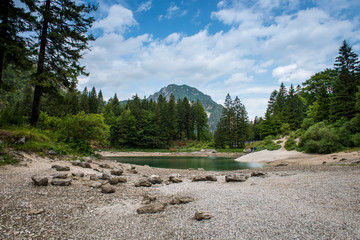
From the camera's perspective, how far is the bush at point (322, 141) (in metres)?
22.2

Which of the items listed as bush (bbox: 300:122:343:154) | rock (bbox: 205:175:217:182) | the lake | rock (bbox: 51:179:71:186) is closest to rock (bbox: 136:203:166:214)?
rock (bbox: 51:179:71:186)

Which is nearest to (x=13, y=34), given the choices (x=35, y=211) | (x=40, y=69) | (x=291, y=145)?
(x=40, y=69)

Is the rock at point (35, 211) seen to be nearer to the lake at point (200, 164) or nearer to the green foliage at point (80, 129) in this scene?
the green foliage at point (80, 129)

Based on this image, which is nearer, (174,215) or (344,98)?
(174,215)

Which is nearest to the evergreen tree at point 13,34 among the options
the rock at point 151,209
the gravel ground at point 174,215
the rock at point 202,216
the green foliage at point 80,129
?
the green foliage at point 80,129

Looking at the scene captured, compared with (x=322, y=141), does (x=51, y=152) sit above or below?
below

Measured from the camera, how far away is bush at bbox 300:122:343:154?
22.2m

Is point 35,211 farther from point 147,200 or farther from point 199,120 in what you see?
point 199,120

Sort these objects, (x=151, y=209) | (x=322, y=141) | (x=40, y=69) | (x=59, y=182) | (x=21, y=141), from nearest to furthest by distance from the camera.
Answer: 1. (x=151, y=209)
2. (x=59, y=182)
3. (x=21, y=141)
4. (x=40, y=69)
5. (x=322, y=141)

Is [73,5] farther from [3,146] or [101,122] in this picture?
[3,146]

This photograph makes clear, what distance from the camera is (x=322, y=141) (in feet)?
74.8

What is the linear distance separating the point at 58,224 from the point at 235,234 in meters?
3.72

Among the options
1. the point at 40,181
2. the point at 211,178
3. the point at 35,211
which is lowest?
the point at 211,178

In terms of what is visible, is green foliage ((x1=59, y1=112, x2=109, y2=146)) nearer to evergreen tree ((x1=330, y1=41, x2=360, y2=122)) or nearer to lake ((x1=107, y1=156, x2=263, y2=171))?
lake ((x1=107, y1=156, x2=263, y2=171))
